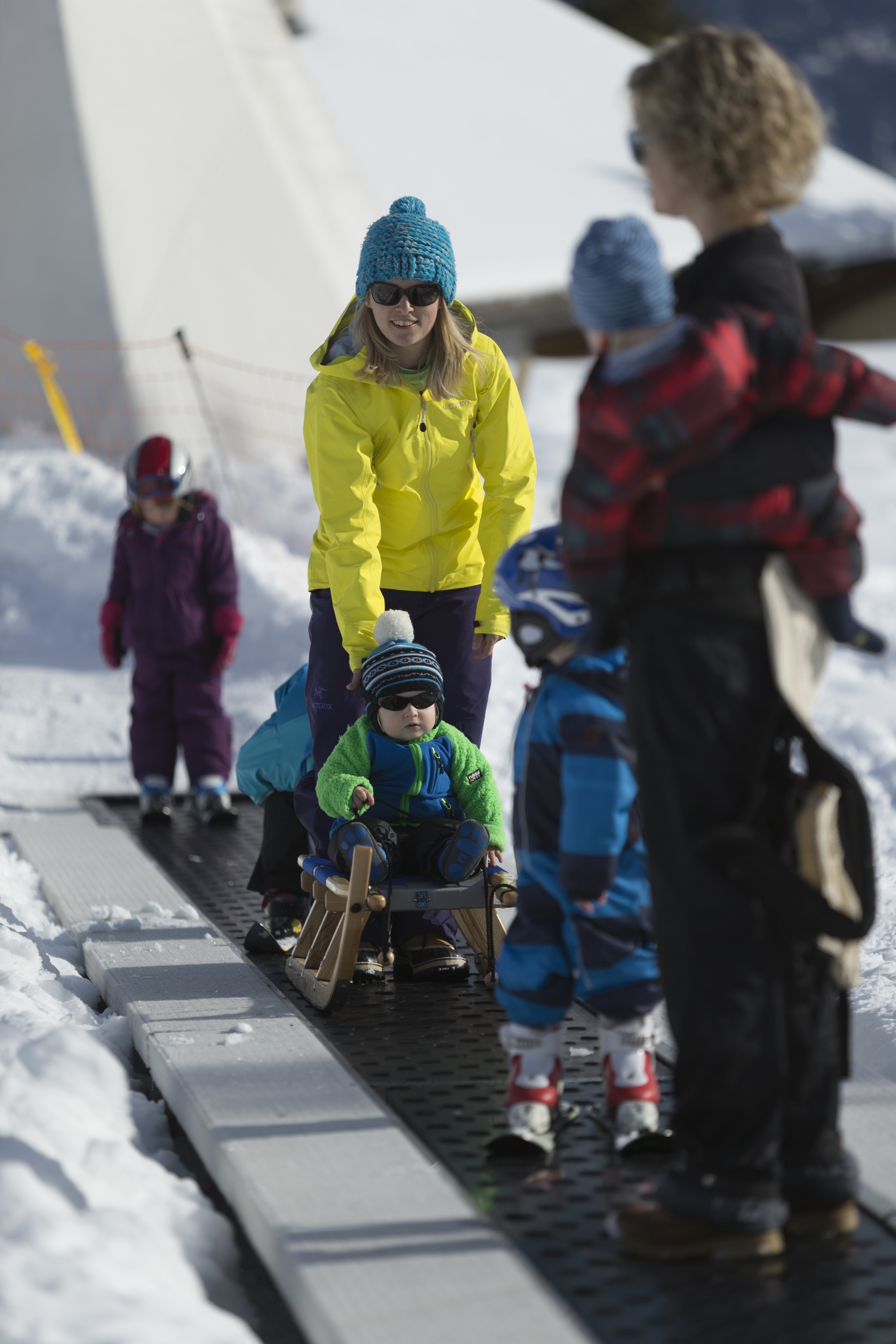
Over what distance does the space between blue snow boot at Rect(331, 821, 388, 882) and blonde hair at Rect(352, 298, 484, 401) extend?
1141 millimetres

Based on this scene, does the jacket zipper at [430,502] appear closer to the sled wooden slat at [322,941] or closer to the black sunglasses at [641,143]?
the sled wooden slat at [322,941]

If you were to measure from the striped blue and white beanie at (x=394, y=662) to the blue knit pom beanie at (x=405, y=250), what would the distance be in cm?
85

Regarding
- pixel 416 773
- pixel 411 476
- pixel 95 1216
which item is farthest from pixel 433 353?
pixel 95 1216

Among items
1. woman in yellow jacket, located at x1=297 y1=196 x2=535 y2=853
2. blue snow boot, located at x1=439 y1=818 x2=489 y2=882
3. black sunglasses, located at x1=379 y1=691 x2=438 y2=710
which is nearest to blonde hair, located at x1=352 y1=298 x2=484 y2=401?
woman in yellow jacket, located at x1=297 y1=196 x2=535 y2=853

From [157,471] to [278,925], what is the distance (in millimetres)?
2343

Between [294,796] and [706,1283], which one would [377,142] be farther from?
[706,1283]

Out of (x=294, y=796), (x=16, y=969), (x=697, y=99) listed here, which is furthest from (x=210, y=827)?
(x=697, y=99)

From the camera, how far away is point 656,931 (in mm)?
2477

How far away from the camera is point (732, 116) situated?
7.68 feet

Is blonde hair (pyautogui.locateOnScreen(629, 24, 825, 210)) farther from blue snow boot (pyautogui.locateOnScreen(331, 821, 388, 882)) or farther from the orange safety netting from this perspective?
the orange safety netting

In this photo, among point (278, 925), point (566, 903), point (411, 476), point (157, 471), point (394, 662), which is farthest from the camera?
point (157, 471)

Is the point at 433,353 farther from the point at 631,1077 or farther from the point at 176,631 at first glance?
the point at 176,631

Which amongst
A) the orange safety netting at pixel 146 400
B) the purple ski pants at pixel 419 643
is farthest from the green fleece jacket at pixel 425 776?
the orange safety netting at pixel 146 400

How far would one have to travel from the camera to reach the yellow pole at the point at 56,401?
478 inches
